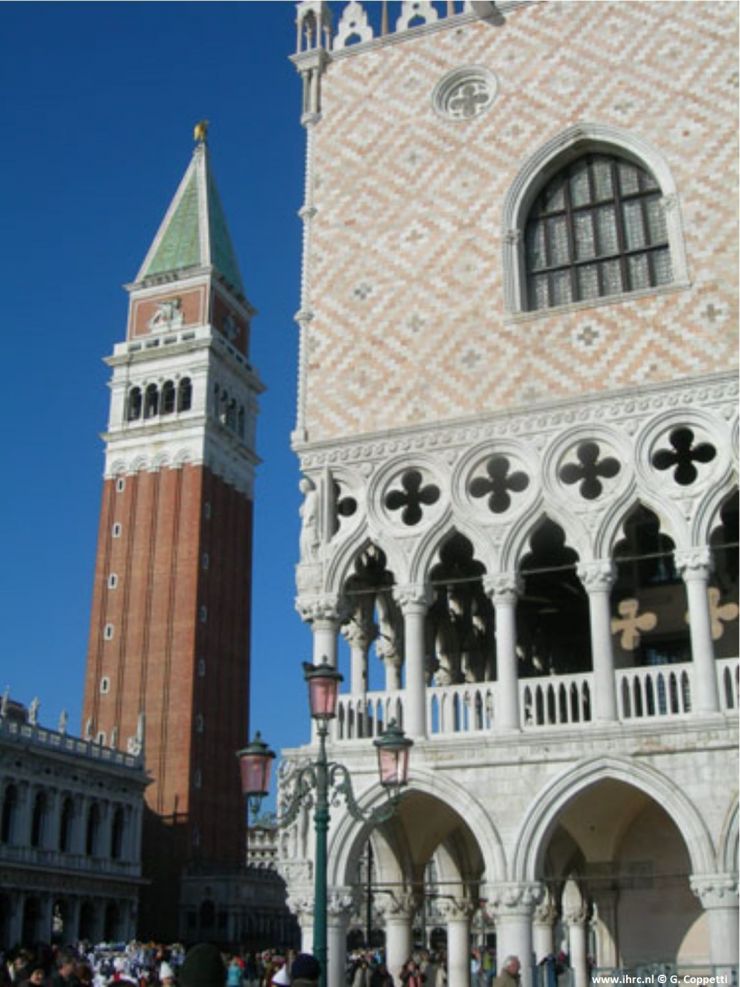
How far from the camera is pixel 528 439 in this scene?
49.3 ft

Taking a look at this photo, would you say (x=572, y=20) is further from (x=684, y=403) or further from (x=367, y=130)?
(x=684, y=403)

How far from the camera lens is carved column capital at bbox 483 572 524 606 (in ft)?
47.9

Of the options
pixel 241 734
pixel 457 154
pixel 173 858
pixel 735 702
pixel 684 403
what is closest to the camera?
pixel 735 702

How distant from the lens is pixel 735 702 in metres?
13.4

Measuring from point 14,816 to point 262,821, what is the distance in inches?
→ 2173

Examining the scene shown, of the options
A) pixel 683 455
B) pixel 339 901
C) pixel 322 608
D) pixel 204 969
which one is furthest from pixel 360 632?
pixel 204 969

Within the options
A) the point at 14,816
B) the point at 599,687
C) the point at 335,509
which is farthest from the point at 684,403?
the point at 14,816

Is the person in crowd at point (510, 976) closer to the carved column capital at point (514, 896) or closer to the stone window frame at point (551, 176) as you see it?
the carved column capital at point (514, 896)

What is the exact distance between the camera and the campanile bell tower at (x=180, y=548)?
166ft

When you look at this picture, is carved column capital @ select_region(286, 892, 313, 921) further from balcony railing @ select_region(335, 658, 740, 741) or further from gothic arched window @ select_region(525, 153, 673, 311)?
gothic arched window @ select_region(525, 153, 673, 311)

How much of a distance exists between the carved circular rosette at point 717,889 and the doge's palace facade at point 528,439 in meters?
0.02

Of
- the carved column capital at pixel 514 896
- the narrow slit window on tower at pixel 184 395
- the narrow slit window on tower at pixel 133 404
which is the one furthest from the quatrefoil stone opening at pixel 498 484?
the narrow slit window on tower at pixel 133 404

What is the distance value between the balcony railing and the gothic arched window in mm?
4864

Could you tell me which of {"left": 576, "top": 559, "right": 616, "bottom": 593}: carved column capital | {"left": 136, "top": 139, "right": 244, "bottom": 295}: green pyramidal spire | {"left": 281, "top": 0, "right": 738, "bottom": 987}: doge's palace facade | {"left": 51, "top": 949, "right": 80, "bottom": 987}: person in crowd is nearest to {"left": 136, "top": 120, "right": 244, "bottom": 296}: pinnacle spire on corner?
{"left": 136, "top": 139, "right": 244, "bottom": 295}: green pyramidal spire
